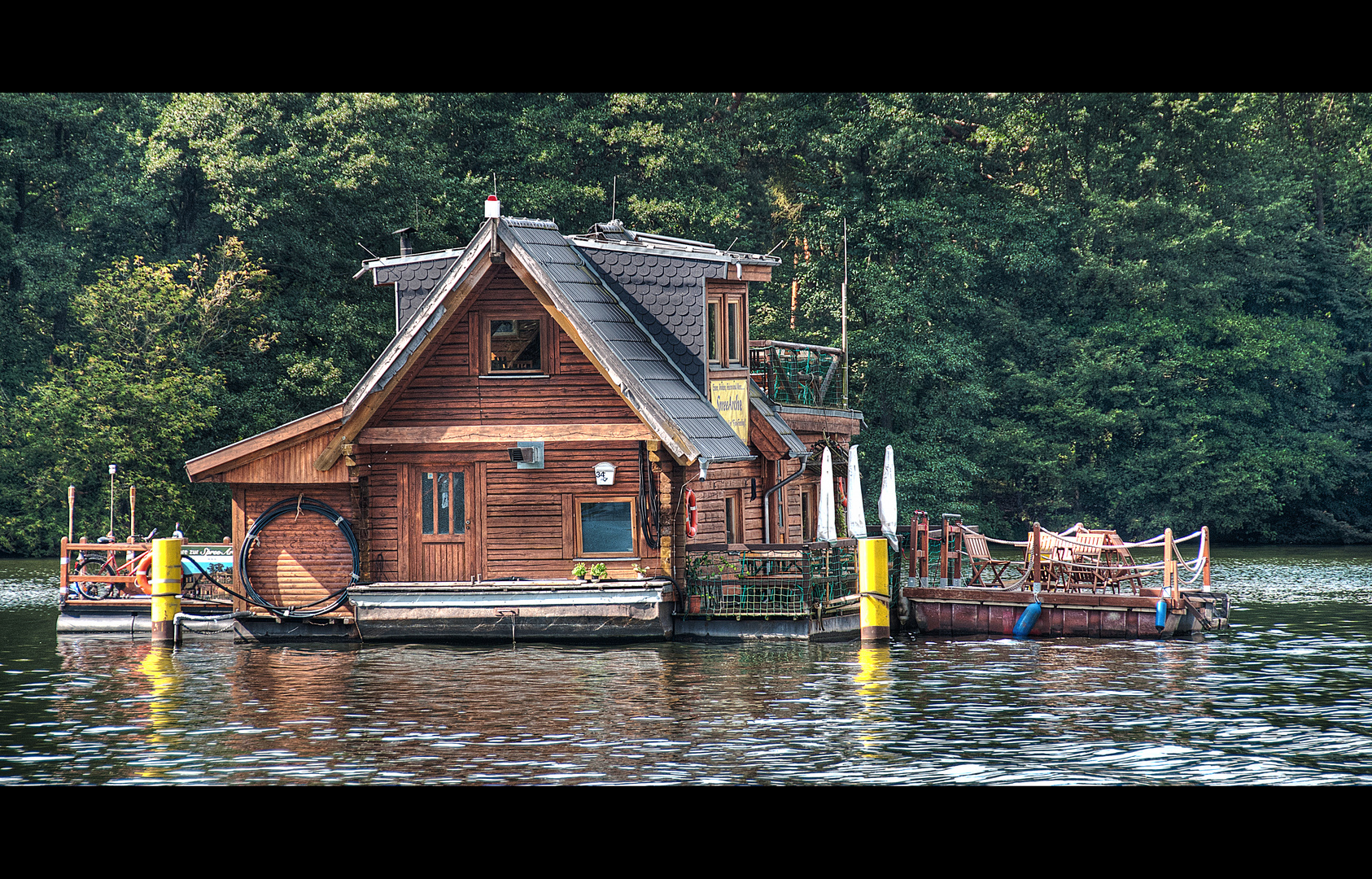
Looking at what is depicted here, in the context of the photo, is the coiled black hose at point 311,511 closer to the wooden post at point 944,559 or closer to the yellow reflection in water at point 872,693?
the yellow reflection in water at point 872,693

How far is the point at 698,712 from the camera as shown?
786 inches

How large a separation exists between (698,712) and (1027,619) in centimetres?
973

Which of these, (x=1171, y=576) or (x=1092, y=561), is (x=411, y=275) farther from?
(x=1171, y=576)

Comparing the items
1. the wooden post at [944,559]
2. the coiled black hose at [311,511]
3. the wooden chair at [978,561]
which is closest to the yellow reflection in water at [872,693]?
the wooden chair at [978,561]

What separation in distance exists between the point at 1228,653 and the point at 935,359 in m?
29.6

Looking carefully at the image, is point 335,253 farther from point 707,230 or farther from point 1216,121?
point 1216,121

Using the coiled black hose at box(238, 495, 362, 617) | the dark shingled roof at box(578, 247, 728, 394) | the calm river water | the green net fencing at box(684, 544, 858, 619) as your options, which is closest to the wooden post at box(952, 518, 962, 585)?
the calm river water

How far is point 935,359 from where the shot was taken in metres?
54.7

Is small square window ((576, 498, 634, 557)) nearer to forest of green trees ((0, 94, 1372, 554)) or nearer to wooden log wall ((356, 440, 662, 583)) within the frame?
wooden log wall ((356, 440, 662, 583))

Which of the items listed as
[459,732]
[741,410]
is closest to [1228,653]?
[741,410]

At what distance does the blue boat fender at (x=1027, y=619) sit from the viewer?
27.7m

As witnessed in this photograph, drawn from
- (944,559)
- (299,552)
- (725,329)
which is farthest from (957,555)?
(299,552)

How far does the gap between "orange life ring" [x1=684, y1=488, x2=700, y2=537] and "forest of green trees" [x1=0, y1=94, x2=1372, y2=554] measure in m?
22.5

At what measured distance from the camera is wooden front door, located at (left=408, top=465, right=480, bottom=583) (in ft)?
94.0
